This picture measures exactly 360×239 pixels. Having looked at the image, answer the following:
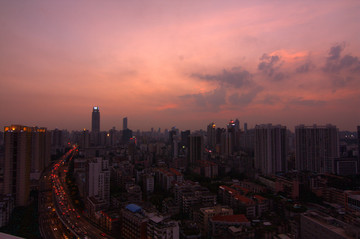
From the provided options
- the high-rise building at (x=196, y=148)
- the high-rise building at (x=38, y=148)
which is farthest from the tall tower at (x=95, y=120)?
the high-rise building at (x=196, y=148)

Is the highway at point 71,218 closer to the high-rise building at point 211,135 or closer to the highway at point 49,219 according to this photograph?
the highway at point 49,219

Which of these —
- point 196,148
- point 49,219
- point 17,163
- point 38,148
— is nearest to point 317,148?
point 196,148

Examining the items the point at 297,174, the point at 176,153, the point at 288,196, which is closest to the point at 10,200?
the point at 288,196

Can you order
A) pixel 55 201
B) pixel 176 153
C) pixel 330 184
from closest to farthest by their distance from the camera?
pixel 55 201 → pixel 330 184 → pixel 176 153

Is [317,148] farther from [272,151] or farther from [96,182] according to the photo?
[96,182]

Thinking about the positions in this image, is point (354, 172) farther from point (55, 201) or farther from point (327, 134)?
point (55, 201)
